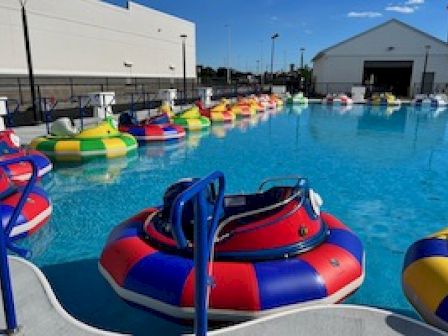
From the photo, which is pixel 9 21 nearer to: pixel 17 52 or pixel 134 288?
pixel 17 52

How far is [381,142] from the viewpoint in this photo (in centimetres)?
1425

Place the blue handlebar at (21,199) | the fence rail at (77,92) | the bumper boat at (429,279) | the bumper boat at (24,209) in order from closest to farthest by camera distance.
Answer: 1. the bumper boat at (429,279)
2. the blue handlebar at (21,199)
3. the bumper boat at (24,209)
4. the fence rail at (77,92)

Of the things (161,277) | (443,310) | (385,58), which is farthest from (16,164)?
(385,58)

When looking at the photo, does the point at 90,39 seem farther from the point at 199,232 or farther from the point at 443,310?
the point at 443,310

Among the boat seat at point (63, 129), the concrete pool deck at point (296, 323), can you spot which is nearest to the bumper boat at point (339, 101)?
the boat seat at point (63, 129)

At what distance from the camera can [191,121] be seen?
16.1 metres

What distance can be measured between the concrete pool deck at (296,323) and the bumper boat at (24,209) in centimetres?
208

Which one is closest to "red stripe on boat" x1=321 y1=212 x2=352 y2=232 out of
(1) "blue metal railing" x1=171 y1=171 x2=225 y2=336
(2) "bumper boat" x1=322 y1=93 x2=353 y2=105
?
(1) "blue metal railing" x1=171 y1=171 x2=225 y2=336

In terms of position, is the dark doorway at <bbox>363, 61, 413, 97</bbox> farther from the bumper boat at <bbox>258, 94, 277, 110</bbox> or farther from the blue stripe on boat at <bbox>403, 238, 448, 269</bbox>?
the blue stripe on boat at <bbox>403, 238, 448, 269</bbox>

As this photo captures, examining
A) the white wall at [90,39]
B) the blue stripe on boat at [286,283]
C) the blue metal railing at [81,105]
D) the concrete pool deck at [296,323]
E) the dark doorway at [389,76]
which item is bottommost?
the concrete pool deck at [296,323]

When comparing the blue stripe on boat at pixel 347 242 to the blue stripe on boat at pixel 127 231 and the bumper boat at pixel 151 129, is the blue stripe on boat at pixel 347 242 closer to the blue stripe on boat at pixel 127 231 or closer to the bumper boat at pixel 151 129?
the blue stripe on boat at pixel 127 231

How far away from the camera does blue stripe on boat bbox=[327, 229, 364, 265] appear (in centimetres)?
421

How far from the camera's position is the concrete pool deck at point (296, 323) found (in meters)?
3.01

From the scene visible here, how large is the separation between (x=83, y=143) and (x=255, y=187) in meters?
4.85
